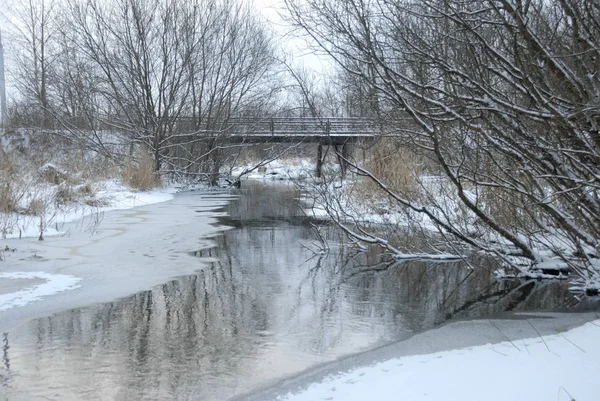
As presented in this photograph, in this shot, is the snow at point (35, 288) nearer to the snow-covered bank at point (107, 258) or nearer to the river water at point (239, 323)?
the snow-covered bank at point (107, 258)

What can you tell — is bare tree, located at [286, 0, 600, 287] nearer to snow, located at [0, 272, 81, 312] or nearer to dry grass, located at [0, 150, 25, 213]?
snow, located at [0, 272, 81, 312]

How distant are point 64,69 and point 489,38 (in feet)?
67.6

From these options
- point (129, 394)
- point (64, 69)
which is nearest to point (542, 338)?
point (129, 394)

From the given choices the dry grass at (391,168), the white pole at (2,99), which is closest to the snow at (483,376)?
the dry grass at (391,168)

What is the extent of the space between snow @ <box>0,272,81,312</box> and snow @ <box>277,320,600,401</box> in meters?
3.26

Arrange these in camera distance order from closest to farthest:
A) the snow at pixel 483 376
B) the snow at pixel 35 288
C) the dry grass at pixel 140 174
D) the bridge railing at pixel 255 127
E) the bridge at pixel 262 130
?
the snow at pixel 483 376 → the snow at pixel 35 288 → the dry grass at pixel 140 174 → the bridge at pixel 262 130 → the bridge railing at pixel 255 127

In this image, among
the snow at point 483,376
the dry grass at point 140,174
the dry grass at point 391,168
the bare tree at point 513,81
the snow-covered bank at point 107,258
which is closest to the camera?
the snow at point 483,376

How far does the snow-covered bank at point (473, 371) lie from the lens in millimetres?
3266

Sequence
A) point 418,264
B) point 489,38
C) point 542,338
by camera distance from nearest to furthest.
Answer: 1. point 542,338
2. point 489,38
3. point 418,264

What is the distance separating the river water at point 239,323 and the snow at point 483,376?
0.43m

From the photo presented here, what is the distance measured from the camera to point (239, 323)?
495 centimetres

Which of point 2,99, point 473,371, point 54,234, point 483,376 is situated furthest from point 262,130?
point 483,376

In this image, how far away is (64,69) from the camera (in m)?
23.1

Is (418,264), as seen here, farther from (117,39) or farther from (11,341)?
(117,39)
